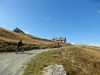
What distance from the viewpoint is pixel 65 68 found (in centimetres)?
3794

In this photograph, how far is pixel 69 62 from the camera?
4266 cm

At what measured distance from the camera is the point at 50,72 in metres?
34.5

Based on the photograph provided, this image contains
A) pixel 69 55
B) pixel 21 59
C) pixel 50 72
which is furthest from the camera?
pixel 69 55

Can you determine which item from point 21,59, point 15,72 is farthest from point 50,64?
point 21,59

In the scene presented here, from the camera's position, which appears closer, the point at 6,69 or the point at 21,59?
the point at 6,69

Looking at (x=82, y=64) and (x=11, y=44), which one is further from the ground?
(x=11, y=44)

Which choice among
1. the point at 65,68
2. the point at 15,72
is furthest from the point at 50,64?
the point at 15,72

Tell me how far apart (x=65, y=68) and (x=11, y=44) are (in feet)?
105

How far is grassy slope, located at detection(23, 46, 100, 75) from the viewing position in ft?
124

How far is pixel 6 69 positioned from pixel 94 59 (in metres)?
22.3

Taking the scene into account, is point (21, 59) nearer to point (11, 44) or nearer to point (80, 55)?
point (80, 55)

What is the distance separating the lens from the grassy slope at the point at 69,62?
3778 cm

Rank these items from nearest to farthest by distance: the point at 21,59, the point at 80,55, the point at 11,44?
the point at 21,59 < the point at 80,55 < the point at 11,44

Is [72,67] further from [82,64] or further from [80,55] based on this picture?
[80,55]
